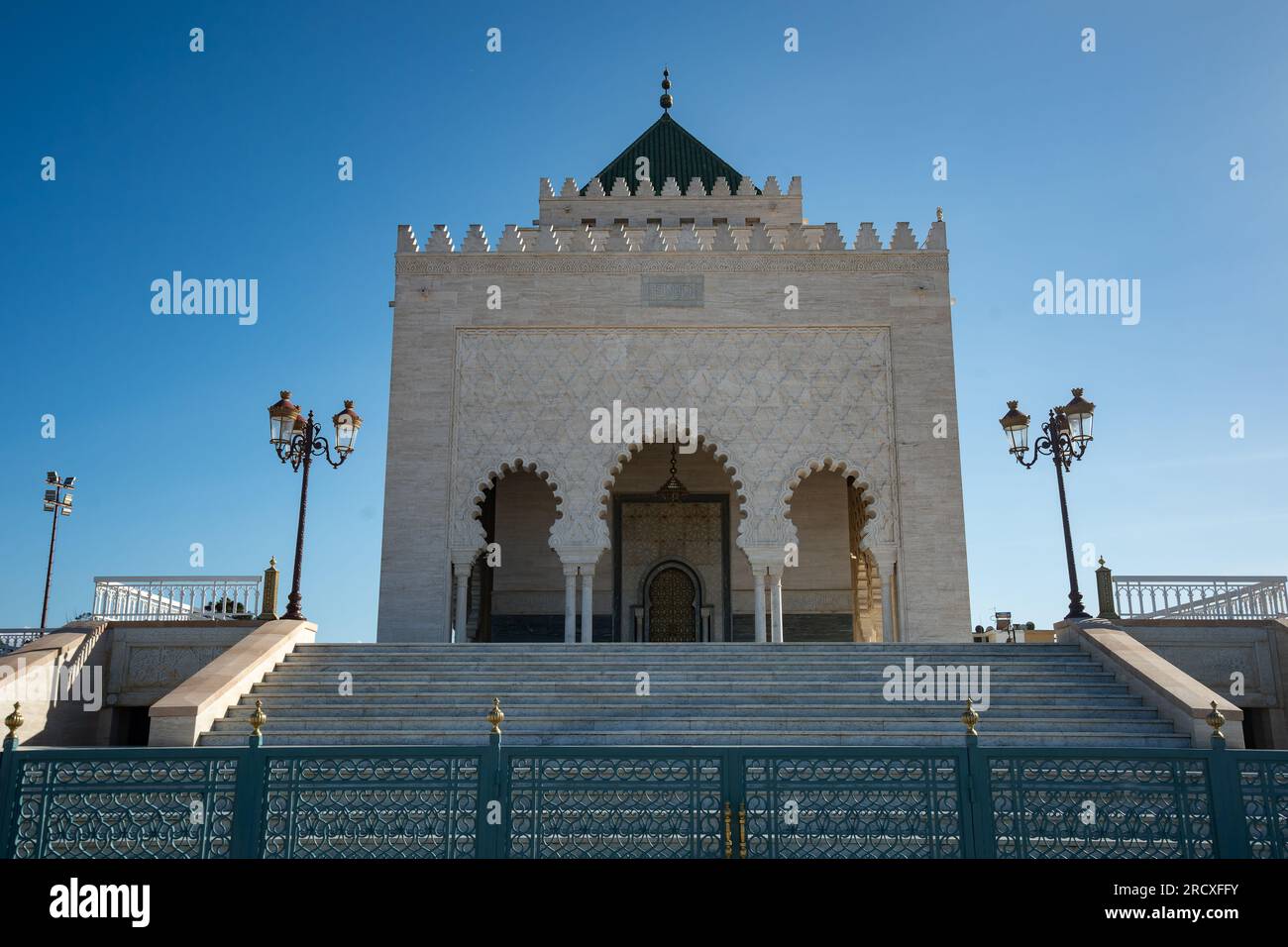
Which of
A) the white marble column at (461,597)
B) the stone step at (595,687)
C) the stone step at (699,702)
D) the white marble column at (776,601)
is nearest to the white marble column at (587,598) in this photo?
the white marble column at (461,597)

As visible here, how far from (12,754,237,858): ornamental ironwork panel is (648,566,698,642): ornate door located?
10415 mm

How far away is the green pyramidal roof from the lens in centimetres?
1733

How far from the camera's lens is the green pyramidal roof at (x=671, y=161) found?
17328 millimetres

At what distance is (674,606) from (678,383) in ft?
11.8

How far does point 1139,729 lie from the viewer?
7418 millimetres

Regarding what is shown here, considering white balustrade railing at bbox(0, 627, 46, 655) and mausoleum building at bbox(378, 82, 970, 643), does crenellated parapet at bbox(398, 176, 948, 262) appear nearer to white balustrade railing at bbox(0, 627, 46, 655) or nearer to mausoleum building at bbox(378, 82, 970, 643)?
mausoleum building at bbox(378, 82, 970, 643)

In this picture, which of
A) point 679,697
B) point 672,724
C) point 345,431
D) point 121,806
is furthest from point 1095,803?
point 345,431

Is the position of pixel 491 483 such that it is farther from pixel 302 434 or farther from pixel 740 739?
pixel 740 739

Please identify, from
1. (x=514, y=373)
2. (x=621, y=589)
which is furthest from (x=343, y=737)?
(x=621, y=589)

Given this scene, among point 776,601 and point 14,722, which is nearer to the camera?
point 14,722

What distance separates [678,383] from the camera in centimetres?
1309

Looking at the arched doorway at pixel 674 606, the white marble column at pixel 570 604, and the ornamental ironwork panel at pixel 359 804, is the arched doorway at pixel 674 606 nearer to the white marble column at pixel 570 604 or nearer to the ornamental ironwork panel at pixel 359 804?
the white marble column at pixel 570 604
